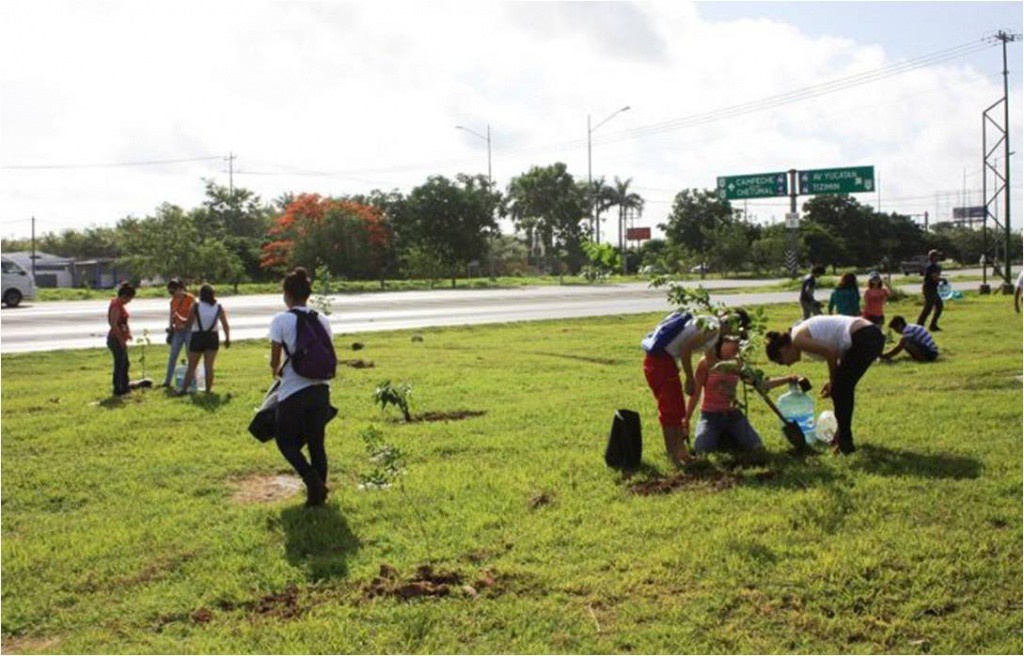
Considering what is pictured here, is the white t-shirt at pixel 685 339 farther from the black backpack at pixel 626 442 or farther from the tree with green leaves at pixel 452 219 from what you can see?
the tree with green leaves at pixel 452 219

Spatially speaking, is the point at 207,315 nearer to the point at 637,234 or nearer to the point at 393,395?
the point at 393,395

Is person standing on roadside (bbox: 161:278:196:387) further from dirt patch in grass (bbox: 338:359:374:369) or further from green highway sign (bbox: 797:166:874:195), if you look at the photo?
green highway sign (bbox: 797:166:874:195)

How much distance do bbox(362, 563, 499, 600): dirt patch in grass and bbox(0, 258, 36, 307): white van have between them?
122ft

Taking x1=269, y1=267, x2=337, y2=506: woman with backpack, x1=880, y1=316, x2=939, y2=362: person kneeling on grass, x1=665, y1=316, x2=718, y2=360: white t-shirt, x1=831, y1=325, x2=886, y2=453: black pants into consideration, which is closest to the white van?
x1=880, y1=316, x2=939, y2=362: person kneeling on grass

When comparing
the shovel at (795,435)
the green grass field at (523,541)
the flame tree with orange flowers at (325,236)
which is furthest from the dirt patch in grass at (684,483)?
the flame tree with orange flowers at (325,236)

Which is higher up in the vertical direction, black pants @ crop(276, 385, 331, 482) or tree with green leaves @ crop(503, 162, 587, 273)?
tree with green leaves @ crop(503, 162, 587, 273)

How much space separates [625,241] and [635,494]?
93.8m

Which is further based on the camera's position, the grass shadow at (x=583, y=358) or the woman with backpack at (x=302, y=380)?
the grass shadow at (x=583, y=358)

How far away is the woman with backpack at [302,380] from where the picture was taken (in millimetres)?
6891

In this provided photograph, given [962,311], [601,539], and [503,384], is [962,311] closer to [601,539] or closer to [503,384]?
[503,384]

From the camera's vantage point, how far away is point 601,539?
6.09 metres

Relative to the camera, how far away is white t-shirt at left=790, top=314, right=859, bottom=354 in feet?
26.7

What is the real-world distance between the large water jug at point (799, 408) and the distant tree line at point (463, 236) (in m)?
1.67

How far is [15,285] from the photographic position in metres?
38.4
